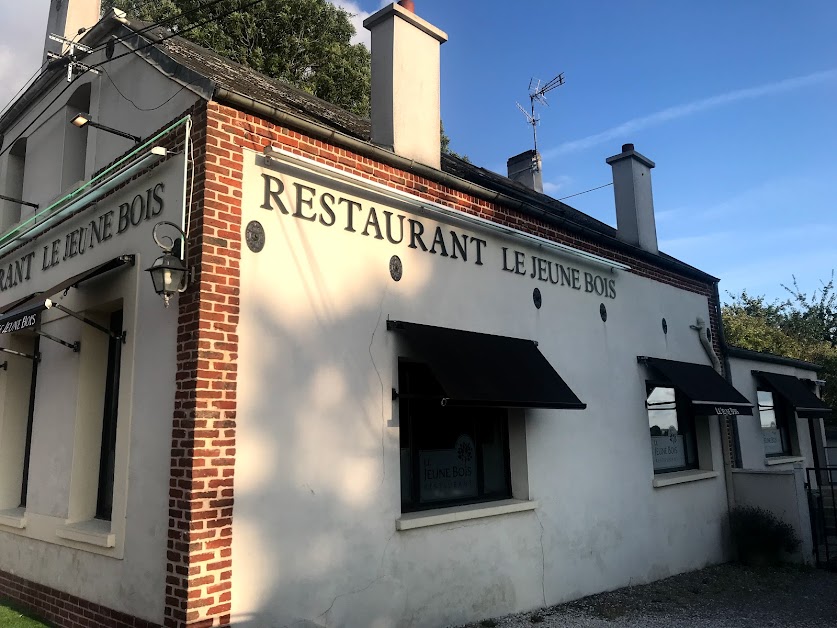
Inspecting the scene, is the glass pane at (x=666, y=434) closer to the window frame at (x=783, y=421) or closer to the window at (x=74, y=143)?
the window frame at (x=783, y=421)

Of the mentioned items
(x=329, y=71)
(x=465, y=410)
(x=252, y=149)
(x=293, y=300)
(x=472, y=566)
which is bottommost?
(x=472, y=566)

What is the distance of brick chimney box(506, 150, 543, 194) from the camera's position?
1488 centimetres

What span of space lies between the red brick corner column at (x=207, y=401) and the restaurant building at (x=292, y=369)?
0.02 m

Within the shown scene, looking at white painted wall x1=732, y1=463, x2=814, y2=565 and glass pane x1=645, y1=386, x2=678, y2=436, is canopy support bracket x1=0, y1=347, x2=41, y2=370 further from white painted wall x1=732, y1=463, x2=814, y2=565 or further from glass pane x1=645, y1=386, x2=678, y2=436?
white painted wall x1=732, y1=463, x2=814, y2=565

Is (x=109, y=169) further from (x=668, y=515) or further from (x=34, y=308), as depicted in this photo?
(x=668, y=515)

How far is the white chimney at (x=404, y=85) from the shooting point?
679cm

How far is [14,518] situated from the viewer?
21.4 ft

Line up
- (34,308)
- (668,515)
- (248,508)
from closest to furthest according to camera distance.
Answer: (248,508)
(34,308)
(668,515)

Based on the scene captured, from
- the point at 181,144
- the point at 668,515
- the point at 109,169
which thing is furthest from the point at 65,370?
the point at 668,515

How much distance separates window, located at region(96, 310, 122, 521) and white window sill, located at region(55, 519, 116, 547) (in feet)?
0.61

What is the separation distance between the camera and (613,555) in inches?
309

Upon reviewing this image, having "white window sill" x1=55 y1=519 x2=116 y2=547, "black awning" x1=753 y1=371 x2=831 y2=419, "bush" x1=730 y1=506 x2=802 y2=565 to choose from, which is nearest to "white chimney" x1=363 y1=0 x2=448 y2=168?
"white window sill" x1=55 y1=519 x2=116 y2=547

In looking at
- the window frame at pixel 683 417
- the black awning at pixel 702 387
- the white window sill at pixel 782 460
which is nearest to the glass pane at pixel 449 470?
the window frame at pixel 683 417

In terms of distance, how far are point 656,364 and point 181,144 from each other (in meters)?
6.98
